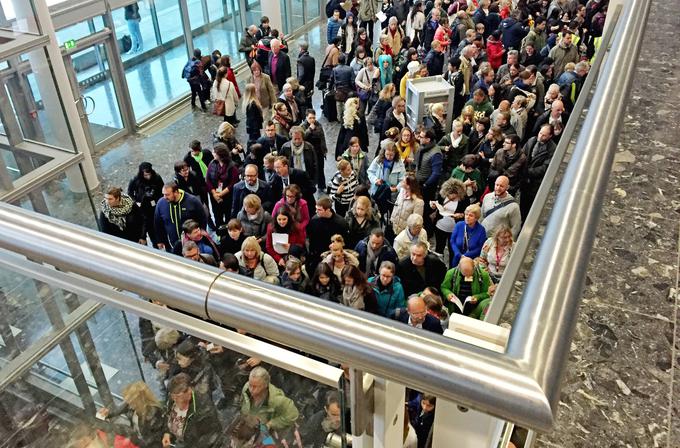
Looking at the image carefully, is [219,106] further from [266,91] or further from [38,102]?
[38,102]

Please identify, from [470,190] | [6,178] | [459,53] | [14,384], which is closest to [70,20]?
[6,178]

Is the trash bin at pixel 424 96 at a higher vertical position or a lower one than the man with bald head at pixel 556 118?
lower

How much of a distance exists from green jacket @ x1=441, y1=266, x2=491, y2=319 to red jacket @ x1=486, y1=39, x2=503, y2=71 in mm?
7534

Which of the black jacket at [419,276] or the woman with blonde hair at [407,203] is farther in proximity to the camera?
the woman with blonde hair at [407,203]

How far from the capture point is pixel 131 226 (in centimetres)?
808

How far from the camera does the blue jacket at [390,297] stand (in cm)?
650

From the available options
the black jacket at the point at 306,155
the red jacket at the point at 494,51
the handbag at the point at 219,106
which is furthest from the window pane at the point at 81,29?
the red jacket at the point at 494,51

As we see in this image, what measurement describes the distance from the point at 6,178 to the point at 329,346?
844 cm

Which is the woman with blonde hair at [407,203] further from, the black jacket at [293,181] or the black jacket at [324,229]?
the black jacket at [293,181]

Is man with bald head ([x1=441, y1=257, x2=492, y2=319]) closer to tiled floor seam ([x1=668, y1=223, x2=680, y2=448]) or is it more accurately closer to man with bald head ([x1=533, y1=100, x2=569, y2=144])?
man with bald head ([x1=533, y1=100, x2=569, y2=144])

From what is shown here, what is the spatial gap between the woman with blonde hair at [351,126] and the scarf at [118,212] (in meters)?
3.73

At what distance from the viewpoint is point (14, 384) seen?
160 cm

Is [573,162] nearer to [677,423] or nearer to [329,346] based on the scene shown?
[329,346]

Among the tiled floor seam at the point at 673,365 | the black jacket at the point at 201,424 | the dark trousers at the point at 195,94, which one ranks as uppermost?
the black jacket at the point at 201,424
